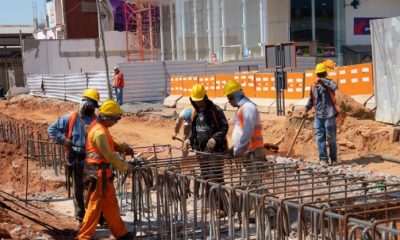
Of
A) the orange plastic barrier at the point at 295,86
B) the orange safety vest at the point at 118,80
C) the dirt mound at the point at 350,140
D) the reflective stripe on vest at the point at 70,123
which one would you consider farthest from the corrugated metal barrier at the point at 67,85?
the reflective stripe on vest at the point at 70,123

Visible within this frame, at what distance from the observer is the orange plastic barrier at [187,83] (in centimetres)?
2434

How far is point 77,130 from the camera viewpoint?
746cm

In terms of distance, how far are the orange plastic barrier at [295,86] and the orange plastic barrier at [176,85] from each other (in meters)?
7.11

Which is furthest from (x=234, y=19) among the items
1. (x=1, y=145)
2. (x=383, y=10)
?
(x=1, y=145)

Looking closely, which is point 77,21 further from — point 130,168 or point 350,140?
point 130,168

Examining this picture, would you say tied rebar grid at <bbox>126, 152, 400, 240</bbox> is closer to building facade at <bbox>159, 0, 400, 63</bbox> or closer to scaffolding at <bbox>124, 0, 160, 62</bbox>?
building facade at <bbox>159, 0, 400, 63</bbox>

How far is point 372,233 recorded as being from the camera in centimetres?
372

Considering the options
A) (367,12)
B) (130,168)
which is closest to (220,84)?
(367,12)

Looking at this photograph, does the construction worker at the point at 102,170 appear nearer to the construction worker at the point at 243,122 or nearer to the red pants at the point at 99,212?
the red pants at the point at 99,212

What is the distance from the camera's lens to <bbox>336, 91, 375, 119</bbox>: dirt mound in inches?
517

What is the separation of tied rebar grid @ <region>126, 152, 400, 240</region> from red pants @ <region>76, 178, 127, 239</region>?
40 cm

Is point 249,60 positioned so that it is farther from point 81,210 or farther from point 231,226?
Answer: point 231,226

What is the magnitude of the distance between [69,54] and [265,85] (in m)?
25.8

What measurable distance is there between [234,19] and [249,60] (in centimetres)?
458
